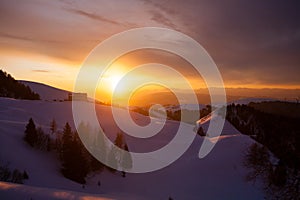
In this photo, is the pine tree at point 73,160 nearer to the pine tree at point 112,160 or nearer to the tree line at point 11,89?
the pine tree at point 112,160

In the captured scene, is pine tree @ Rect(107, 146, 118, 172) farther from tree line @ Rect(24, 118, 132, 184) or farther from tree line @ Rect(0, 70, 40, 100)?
tree line @ Rect(0, 70, 40, 100)

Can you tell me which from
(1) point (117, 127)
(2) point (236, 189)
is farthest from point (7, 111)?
(2) point (236, 189)

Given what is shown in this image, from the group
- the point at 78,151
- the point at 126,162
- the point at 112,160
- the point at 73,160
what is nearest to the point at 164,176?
the point at 126,162

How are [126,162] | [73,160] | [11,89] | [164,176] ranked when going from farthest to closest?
[11,89] → [126,162] → [164,176] → [73,160]

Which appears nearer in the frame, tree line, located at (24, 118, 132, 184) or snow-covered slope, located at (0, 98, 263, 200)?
snow-covered slope, located at (0, 98, 263, 200)

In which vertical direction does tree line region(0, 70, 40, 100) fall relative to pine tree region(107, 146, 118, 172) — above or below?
above

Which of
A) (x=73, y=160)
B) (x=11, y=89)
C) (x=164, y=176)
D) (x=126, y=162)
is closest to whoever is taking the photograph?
(x=73, y=160)

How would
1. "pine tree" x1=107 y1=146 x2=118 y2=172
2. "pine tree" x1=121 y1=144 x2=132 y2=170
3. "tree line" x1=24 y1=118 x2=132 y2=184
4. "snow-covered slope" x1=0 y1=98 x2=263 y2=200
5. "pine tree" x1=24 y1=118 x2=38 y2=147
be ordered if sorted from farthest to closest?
"pine tree" x1=121 y1=144 x2=132 y2=170, "pine tree" x1=107 y1=146 x2=118 y2=172, "pine tree" x1=24 y1=118 x2=38 y2=147, "tree line" x1=24 y1=118 x2=132 y2=184, "snow-covered slope" x1=0 y1=98 x2=263 y2=200

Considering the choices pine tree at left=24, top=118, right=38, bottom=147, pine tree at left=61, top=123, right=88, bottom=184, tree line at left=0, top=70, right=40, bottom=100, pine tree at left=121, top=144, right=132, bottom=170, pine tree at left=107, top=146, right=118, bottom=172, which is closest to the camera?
pine tree at left=61, top=123, right=88, bottom=184

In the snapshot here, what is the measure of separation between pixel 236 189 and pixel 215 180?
4.30 metres

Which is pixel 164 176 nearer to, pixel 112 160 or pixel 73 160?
pixel 112 160

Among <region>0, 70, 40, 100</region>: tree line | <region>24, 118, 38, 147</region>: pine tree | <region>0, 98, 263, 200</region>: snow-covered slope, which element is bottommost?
<region>0, 98, 263, 200</region>: snow-covered slope

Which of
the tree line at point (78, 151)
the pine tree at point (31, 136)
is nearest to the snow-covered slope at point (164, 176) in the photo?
the pine tree at point (31, 136)

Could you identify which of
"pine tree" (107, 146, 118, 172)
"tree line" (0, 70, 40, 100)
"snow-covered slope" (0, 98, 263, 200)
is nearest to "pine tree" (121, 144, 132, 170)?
"pine tree" (107, 146, 118, 172)
